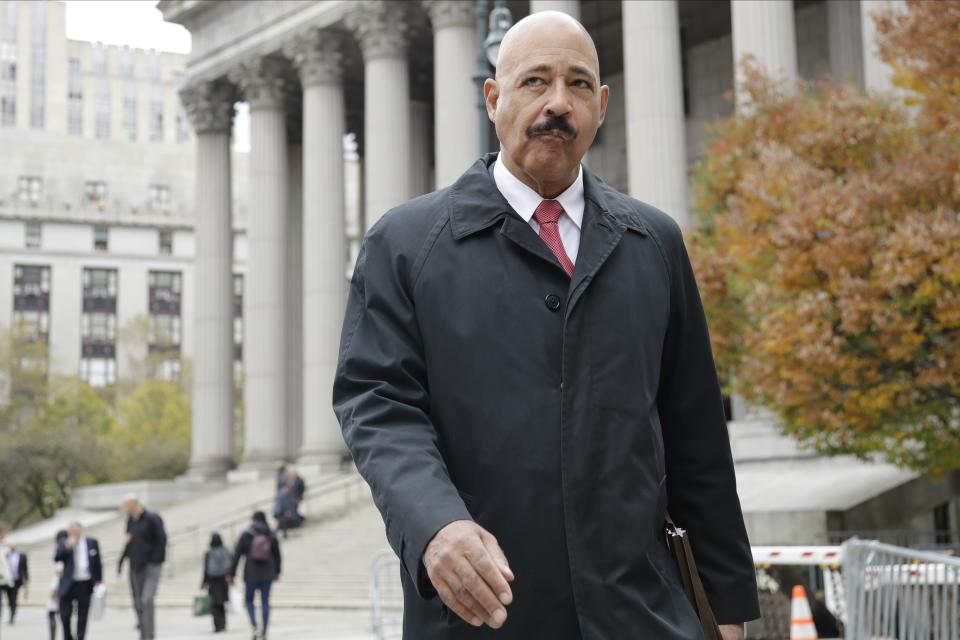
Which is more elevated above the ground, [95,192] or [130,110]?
[130,110]

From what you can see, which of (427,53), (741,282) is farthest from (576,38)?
(427,53)

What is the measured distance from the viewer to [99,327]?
11294 centimetres

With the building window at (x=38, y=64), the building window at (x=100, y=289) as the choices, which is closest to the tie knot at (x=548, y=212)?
the building window at (x=100, y=289)

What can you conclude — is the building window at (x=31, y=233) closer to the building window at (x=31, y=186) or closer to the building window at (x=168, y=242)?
the building window at (x=31, y=186)

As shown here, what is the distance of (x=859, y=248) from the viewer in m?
20.5

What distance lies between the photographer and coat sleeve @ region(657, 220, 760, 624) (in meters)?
3.48

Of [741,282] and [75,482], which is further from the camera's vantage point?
[75,482]

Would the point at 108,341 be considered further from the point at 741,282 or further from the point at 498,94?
the point at 498,94

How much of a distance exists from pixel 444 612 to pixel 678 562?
0.65 meters

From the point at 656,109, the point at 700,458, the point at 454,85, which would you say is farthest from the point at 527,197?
the point at 454,85

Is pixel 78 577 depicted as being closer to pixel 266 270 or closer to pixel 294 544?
pixel 294 544

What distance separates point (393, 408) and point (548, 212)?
71cm

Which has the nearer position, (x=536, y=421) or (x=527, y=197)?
(x=536, y=421)

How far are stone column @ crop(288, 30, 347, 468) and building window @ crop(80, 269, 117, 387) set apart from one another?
68.9 m
